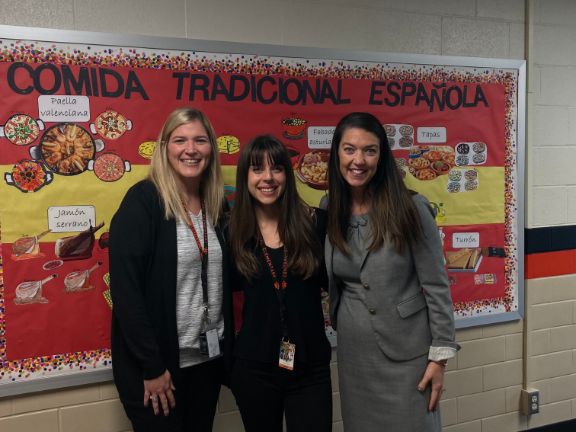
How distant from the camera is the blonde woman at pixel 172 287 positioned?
1638mm

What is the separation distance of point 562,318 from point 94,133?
8.95ft

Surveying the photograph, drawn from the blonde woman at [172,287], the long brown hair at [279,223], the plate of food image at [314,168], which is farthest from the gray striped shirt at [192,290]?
the plate of food image at [314,168]

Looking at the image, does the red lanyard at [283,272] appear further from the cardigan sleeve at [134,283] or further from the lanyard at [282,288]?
the cardigan sleeve at [134,283]

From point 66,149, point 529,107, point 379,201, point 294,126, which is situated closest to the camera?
point 379,201

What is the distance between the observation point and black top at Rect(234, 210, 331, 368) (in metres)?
1.72

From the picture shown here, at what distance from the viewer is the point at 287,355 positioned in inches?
67.2

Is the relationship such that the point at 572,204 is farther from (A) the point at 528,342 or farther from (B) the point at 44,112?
(B) the point at 44,112

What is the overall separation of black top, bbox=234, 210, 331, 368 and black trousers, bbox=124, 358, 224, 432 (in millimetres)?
181

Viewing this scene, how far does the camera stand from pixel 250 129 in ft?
7.33

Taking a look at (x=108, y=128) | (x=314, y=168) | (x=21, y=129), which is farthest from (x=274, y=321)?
(x=21, y=129)

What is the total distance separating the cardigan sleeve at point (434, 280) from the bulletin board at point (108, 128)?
2.56 feet

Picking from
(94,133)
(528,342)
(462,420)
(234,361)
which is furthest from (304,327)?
(528,342)

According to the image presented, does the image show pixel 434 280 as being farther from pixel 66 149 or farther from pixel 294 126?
pixel 66 149

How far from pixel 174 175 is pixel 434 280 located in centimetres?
100
